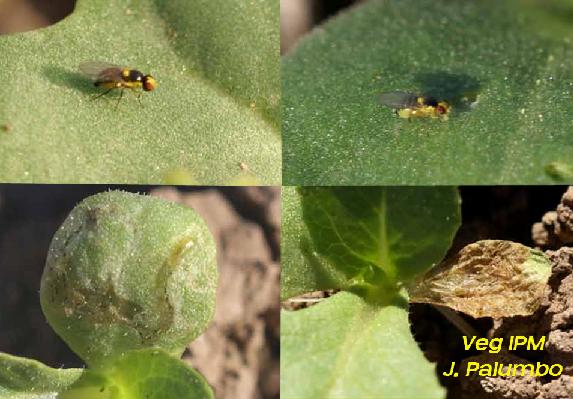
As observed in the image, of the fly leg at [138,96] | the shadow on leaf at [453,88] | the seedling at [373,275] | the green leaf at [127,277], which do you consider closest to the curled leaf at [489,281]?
the seedling at [373,275]

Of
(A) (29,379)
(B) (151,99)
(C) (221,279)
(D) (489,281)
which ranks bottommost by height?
(A) (29,379)

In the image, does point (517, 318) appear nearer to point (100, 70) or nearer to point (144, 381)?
point (144, 381)

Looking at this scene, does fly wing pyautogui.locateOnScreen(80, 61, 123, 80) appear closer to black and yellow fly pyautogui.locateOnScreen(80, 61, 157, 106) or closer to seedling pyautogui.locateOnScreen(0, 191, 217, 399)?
black and yellow fly pyautogui.locateOnScreen(80, 61, 157, 106)

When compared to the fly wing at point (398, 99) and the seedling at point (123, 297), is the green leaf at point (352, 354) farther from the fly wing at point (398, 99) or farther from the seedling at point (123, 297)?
the fly wing at point (398, 99)

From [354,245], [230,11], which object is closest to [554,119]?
[354,245]

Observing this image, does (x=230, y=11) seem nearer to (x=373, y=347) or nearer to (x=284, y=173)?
(x=284, y=173)

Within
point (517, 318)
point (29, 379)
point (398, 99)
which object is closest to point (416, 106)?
point (398, 99)

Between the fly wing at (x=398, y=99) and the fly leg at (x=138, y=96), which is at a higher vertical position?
the fly wing at (x=398, y=99)
